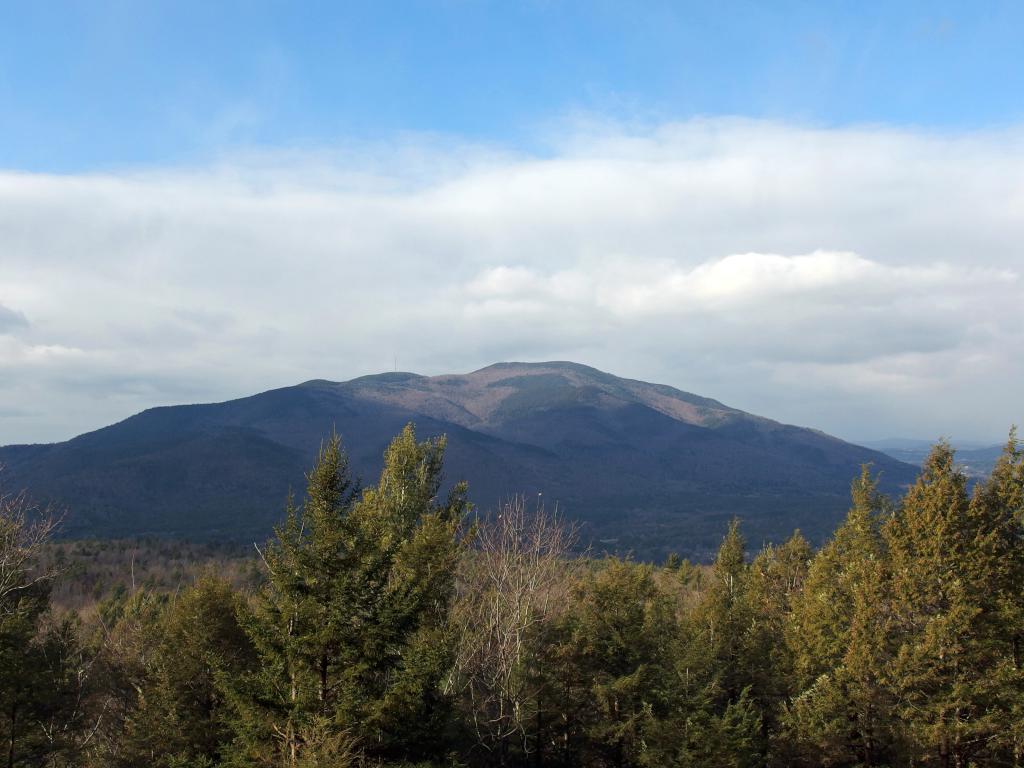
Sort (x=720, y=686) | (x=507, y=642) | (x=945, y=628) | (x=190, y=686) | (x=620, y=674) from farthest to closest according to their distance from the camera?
(x=720, y=686) < (x=620, y=674) < (x=507, y=642) < (x=190, y=686) < (x=945, y=628)

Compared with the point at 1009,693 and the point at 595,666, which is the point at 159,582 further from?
the point at 1009,693

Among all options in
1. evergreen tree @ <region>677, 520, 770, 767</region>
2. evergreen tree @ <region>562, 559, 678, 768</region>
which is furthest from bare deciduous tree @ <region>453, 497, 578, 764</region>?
evergreen tree @ <region>677, 520, 770, 767</region>

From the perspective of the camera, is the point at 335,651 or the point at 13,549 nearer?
the point at 335,651

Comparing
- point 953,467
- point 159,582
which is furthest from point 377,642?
point 159,582

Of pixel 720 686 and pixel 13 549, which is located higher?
pixel 13 549

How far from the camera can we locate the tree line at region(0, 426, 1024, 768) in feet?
53.2

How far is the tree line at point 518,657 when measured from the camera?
1622 cm

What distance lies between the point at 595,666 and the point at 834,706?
7.88m

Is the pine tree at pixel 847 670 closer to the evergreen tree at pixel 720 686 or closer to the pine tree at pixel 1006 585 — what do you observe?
the evergreen tree at pixel 720 686

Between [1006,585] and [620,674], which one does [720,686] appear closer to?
[620,674]

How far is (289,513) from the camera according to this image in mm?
16750

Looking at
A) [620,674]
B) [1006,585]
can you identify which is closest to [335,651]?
[620,674]

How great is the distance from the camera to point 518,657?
23.5m

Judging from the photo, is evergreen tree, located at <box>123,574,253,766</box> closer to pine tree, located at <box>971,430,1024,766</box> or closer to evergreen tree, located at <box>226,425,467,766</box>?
evergreen tree, located at <box>226,425,467,766</box>
